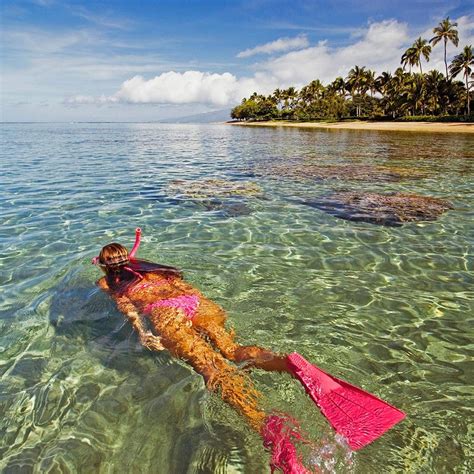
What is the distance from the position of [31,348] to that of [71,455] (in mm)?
1953

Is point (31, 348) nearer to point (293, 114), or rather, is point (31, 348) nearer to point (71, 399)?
point (71, 399)

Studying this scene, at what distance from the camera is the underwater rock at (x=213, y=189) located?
13.6m

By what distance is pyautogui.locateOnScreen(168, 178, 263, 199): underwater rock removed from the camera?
13555 millimetres

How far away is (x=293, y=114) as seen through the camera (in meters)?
117

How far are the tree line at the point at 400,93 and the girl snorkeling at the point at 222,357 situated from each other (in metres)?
72.3

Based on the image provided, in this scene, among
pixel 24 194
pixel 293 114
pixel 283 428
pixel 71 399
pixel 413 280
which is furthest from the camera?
pixel 293 114

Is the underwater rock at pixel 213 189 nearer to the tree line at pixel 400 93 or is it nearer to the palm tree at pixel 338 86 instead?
the tree line at pixel 400 93

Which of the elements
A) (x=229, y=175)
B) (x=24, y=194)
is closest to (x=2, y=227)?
(x=24, y=194)

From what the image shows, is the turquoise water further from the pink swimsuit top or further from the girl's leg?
the pink swimsuit top

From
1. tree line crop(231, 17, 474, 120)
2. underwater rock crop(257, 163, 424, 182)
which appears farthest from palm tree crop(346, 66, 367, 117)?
underwater rock crop(257, 163, 424, 182)

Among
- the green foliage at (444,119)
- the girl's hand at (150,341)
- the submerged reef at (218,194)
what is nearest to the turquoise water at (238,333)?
the girl's hand at (150,341)

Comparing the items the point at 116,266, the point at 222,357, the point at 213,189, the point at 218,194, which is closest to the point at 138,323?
the point at 116,266

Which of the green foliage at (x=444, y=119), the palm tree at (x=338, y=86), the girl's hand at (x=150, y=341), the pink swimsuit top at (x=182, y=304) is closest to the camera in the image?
the girl's hand at (x=150, y=341)

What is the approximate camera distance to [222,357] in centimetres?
410
